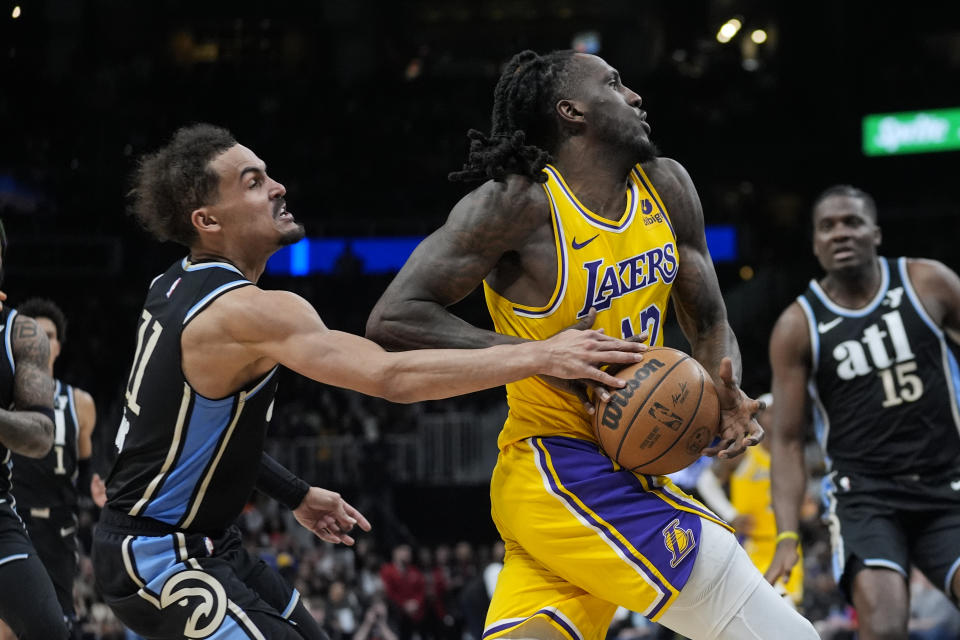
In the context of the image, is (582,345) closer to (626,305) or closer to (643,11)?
(626,305)

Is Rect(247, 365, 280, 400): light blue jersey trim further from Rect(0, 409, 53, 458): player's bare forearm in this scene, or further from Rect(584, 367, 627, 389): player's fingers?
Rect(0, 409, 53, 458): player's bare forearm

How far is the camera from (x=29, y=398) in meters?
4.56

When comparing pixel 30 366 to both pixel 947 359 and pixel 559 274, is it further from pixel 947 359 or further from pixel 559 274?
pixel 947 359

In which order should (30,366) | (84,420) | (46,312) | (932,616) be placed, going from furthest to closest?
(932,616), (84,420), (46,312), (30,366)

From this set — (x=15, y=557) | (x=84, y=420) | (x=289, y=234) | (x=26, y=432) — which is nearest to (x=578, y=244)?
(x=289, y=234)

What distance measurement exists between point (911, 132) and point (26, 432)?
693 inches

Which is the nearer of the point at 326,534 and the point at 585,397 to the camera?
the point at 585,397

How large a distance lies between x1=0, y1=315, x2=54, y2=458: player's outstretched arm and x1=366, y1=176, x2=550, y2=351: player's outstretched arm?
1772 millimetres

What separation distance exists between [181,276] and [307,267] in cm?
1535

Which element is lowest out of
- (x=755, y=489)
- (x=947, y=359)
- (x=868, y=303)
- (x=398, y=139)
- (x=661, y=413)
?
(x=755, y=489)

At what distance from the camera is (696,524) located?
3.24 m

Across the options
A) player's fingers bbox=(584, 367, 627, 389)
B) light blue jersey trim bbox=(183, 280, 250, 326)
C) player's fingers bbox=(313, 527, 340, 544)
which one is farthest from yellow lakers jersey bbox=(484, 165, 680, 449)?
light blue jersey trim bbox=(183, 280, 250, 326)

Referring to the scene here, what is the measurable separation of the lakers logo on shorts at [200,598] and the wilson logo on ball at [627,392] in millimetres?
1150

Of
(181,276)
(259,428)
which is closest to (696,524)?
(259,428)
